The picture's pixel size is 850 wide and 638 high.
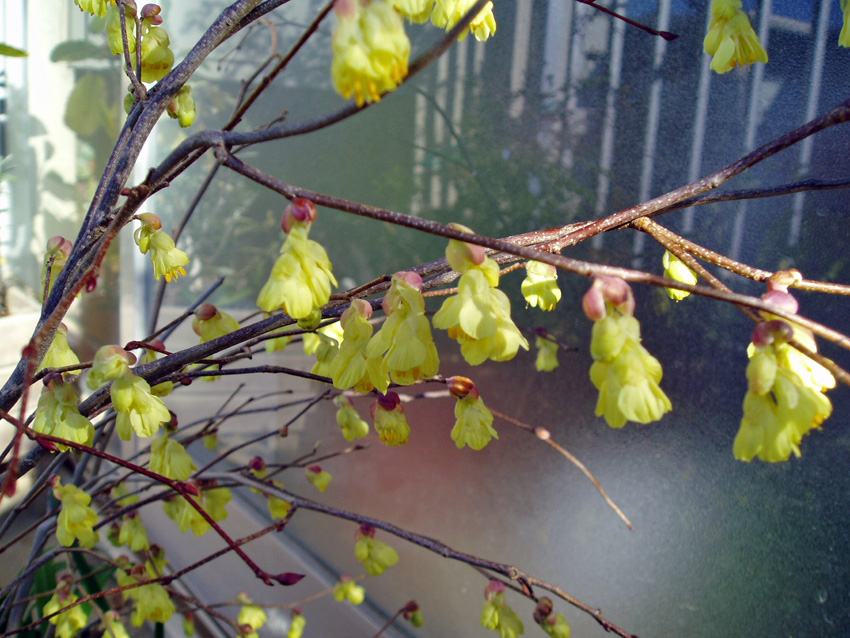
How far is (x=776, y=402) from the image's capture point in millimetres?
345

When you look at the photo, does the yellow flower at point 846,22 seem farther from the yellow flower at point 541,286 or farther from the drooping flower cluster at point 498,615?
the drooping flower cluster at point 498,615

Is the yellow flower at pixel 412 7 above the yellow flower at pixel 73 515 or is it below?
above

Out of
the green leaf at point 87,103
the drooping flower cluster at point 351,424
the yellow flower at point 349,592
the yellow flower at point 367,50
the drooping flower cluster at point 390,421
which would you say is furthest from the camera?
the green leaf at point 87,103

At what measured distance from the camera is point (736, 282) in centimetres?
76

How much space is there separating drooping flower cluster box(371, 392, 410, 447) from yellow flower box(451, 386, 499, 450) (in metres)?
0.05

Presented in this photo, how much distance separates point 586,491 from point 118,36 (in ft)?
3.03

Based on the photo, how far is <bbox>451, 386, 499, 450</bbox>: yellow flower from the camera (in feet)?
1.70

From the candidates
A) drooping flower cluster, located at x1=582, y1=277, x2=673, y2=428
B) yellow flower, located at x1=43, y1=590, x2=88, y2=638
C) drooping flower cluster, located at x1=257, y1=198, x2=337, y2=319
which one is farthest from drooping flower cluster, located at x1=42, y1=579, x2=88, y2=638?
drooping flower cluster, located at x1=582, y1=277, x2=673, y2=428

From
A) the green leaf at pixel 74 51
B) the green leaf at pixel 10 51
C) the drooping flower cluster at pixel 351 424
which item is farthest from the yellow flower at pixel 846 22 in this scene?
the green leaf at pixel 74 51

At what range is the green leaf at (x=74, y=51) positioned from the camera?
2070mm

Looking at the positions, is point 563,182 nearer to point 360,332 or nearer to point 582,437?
point 582,437

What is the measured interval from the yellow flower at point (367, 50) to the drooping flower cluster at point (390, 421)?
32cm

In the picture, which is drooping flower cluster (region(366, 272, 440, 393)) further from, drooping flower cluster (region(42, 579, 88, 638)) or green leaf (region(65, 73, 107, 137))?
green leaf (region(65, 73, 107, 137))

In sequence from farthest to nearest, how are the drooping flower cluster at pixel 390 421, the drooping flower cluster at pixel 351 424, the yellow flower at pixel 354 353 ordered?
the drooping flower cluster at pixel 351 424, the drooping flower cluster at pixel 390 421, the yellow flower at pixel 354 353
